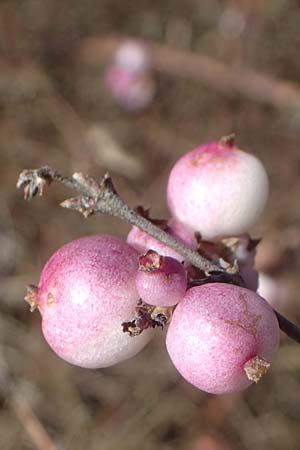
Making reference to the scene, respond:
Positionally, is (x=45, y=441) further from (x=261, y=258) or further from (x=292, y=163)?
(x=292, y=163)

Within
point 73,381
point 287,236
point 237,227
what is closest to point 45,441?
point 73,381

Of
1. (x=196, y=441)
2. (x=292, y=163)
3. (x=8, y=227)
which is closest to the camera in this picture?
(x=196, y=441)

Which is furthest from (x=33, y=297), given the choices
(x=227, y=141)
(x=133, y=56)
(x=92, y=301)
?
(x=133, y=56)

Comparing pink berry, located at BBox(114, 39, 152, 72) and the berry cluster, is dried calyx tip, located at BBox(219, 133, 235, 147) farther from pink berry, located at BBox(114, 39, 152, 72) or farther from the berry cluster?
pink berry, located at BBox(114, 39, 152, 72)

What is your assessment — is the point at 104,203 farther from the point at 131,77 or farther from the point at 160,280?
the point at 131,77

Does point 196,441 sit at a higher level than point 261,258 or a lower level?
lower

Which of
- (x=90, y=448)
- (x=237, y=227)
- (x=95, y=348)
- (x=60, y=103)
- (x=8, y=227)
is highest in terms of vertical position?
(x=237, y=227)

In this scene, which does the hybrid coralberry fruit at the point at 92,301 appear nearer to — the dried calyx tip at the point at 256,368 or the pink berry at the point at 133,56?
the dried calyx tip at the point at 256,368
